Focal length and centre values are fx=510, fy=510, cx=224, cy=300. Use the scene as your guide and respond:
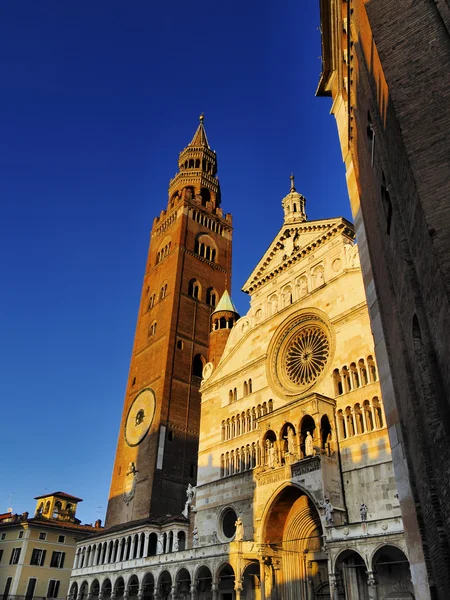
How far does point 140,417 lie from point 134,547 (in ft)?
34.2

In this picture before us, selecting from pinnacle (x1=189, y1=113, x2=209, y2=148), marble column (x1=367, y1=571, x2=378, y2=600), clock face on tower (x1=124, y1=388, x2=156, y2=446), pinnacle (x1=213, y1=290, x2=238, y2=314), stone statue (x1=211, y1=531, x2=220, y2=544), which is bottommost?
marble column (x1=367, y1=571, x2=378, y2=600)

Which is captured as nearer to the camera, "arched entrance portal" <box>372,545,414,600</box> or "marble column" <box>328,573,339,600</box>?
"arched entrance portal" <box>372,545,414,600</box>

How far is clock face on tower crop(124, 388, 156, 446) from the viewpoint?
3731cm

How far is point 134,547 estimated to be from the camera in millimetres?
30141

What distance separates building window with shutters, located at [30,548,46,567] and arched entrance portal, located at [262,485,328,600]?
91.5ft

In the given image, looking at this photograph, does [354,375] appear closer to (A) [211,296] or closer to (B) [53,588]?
(A) [211,296]

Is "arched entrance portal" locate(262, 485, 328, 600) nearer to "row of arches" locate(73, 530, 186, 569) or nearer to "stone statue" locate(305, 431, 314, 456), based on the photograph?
"stone statue" locate(305, 431, 314, 456)

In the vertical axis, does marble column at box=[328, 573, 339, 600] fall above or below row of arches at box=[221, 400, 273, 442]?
below

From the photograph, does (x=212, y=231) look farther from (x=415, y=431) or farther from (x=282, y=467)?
(x=415, y=431)

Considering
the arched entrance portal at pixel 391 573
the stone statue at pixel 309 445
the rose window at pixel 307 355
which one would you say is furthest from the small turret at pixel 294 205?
the arched entrance portal at pixel 391 573

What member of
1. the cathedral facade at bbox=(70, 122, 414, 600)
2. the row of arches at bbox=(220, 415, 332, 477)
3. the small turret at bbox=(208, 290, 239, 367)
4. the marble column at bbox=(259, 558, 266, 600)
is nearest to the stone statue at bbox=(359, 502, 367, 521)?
the cathedral facade at bbox=(70, 122, 414, 600)

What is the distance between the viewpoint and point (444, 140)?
20.7 ft

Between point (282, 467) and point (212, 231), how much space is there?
31.6m

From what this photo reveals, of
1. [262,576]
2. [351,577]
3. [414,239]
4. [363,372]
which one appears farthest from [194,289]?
[414,239]
